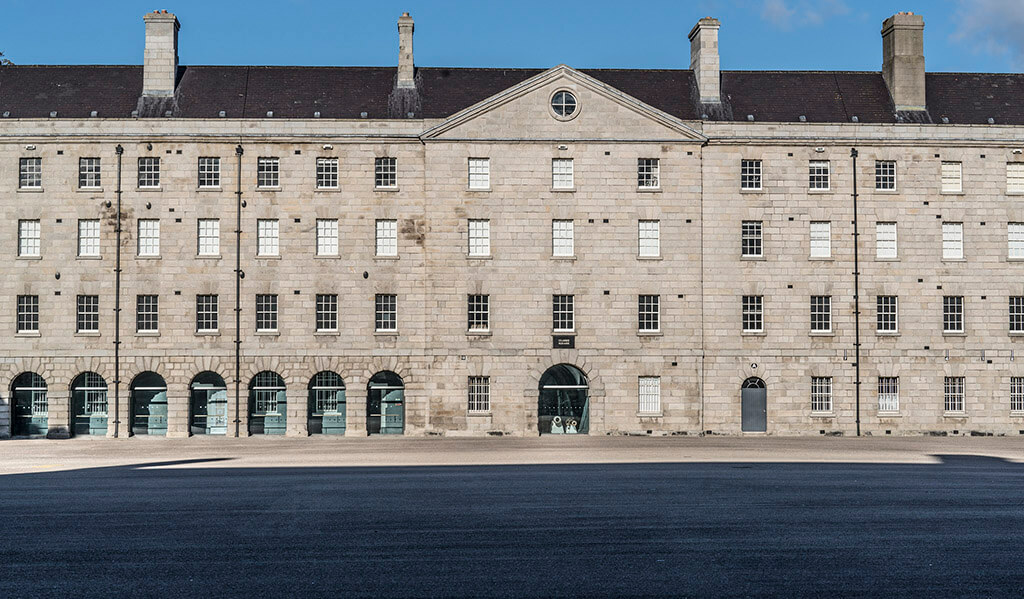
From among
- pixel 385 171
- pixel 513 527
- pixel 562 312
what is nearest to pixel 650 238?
pixel 562 312

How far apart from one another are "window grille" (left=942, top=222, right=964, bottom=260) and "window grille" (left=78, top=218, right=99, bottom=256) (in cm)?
3829

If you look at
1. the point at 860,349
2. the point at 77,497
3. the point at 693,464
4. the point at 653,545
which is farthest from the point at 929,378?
the point at 77,497

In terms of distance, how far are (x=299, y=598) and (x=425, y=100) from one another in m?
37.8

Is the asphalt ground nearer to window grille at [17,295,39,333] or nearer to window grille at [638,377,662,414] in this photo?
window grille at [638,377,662,414]

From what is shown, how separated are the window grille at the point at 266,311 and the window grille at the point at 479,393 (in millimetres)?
9100

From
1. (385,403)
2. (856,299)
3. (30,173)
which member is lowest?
(385,403)

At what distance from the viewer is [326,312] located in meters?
48.2

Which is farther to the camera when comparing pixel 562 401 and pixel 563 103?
pixel 563 103

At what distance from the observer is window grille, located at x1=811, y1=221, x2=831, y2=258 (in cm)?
4931

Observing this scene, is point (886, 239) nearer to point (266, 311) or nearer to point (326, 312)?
point (326, 312)

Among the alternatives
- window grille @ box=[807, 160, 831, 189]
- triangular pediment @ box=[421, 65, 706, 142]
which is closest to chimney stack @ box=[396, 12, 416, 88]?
triangular pediment @ box=[421, 65, 706, 142]

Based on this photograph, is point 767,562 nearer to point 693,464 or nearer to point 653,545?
point 653,545

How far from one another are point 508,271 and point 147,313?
1612 centimetres

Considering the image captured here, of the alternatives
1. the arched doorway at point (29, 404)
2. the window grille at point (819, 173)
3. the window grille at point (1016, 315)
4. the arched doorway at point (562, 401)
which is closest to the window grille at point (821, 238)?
the window grille at point (819, 173)
